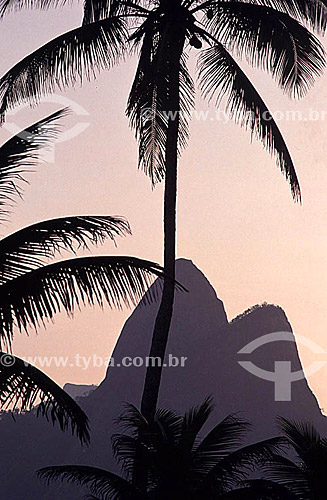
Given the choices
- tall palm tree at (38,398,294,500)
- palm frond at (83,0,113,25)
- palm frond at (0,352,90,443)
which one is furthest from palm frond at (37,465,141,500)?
palm frond at (83,0,113,25)

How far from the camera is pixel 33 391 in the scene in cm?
1066

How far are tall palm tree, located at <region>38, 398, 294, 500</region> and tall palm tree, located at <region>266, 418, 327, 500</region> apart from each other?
1.06ft

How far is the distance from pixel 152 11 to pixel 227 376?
14566cm

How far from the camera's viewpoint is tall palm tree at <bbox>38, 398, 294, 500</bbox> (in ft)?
49.1

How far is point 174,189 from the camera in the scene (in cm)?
1880

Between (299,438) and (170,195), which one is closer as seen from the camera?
(299,438)

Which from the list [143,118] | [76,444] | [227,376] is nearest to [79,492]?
[76,444]

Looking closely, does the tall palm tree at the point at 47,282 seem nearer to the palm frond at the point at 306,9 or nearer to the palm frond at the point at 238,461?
the palm frond at the point at 238,461

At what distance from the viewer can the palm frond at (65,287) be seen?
1072 cm

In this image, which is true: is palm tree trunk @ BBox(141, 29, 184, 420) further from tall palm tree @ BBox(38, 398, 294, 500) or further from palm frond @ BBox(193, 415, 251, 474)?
palm frond @ BBox(193, 415, 251, 474)

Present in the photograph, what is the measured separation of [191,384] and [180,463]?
148344mm

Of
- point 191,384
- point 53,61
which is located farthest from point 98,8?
point 191,384

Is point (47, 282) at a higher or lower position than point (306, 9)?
lower

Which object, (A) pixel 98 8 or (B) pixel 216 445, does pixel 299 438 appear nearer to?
(B) pixel 216 445
